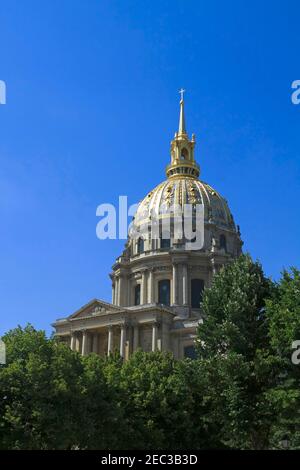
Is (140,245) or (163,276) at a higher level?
(140,245)

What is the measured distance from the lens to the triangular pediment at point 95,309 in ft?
240

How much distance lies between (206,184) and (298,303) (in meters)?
63.6

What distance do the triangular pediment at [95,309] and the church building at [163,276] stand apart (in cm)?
12

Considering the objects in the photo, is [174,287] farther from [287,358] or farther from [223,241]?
[287,358]

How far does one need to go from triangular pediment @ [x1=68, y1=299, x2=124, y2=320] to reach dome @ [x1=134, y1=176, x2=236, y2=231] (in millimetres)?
18621

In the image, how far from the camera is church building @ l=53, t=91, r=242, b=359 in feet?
235

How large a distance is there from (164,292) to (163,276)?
2.33 m

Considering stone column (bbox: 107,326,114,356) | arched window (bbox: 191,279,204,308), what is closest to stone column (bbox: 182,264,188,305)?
arched window (bbox: 191,279,204,308)

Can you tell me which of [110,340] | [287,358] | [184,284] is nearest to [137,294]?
[184,284]

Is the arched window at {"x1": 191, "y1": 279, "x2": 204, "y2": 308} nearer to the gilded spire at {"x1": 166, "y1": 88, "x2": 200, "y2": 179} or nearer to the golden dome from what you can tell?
the golden dome

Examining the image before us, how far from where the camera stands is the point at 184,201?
88312 millimetres

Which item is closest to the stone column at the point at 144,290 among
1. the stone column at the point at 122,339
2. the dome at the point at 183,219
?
the dome at the point at 183,219
